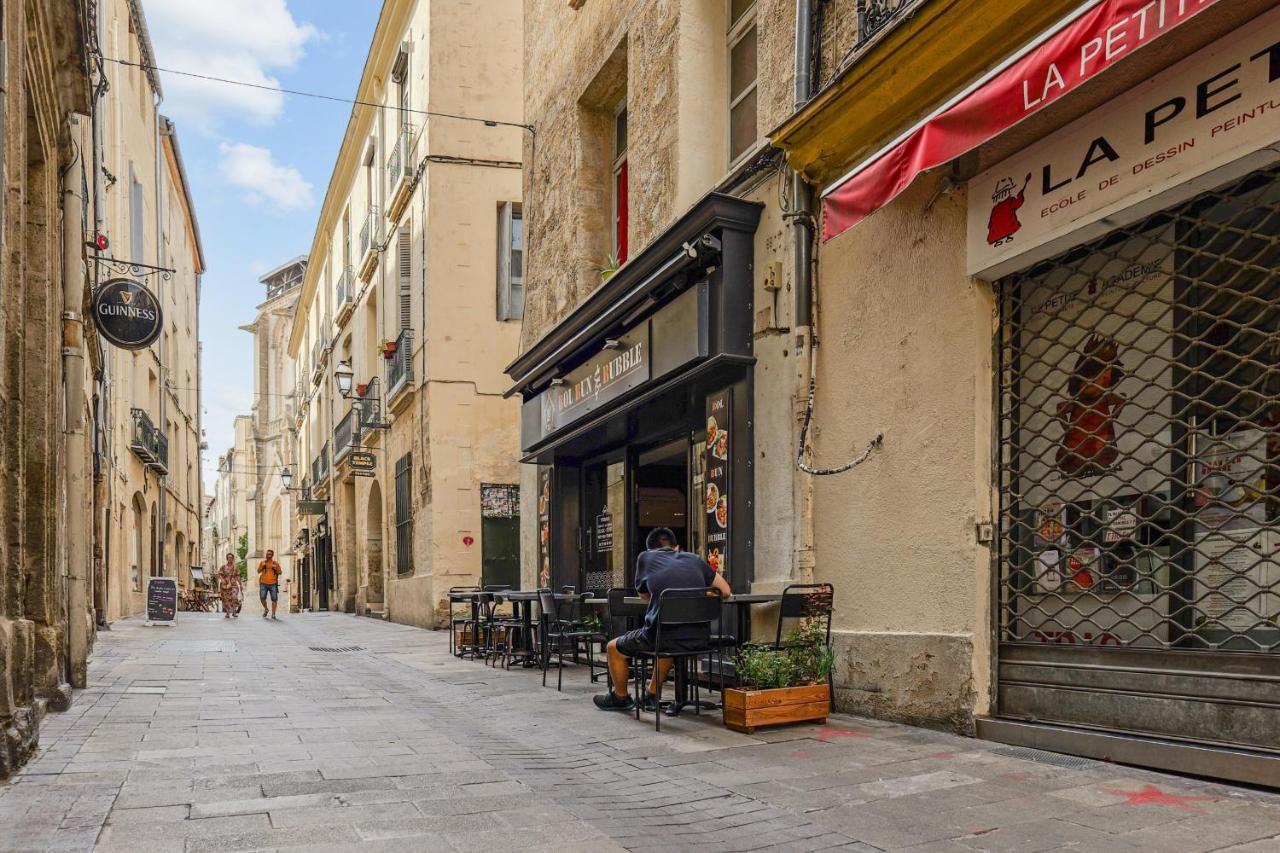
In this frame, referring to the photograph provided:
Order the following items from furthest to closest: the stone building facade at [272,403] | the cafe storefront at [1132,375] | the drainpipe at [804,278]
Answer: the stone building facade at [272,403]
the drainpipe at [804,278]
the cafe storefront at [1132,375]

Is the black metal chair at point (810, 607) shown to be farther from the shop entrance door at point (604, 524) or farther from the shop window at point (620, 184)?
the shop window at point (620, 184)

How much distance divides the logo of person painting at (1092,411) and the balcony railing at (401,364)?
50.2ft

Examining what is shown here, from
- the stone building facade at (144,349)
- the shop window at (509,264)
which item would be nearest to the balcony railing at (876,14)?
the stone building facade at (144,349)

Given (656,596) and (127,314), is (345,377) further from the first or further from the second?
(656,596)

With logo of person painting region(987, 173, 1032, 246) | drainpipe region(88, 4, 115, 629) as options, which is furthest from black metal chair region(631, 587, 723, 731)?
drainpipe region(88, 4, 115, 629)

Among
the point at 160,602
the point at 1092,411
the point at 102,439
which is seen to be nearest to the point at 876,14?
the point at 1092,411

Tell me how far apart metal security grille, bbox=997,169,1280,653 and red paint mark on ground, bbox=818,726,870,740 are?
104 centimetres

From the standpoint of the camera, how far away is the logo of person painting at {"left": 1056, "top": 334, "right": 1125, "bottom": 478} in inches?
215

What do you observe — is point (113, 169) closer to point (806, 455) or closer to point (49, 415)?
point (49, 415)

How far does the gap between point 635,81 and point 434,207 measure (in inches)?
336

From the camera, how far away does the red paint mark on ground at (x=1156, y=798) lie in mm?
4211

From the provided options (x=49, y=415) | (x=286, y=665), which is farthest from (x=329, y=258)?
(x=49, y=415)

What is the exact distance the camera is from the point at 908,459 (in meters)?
6.55

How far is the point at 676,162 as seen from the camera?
9602 mm
